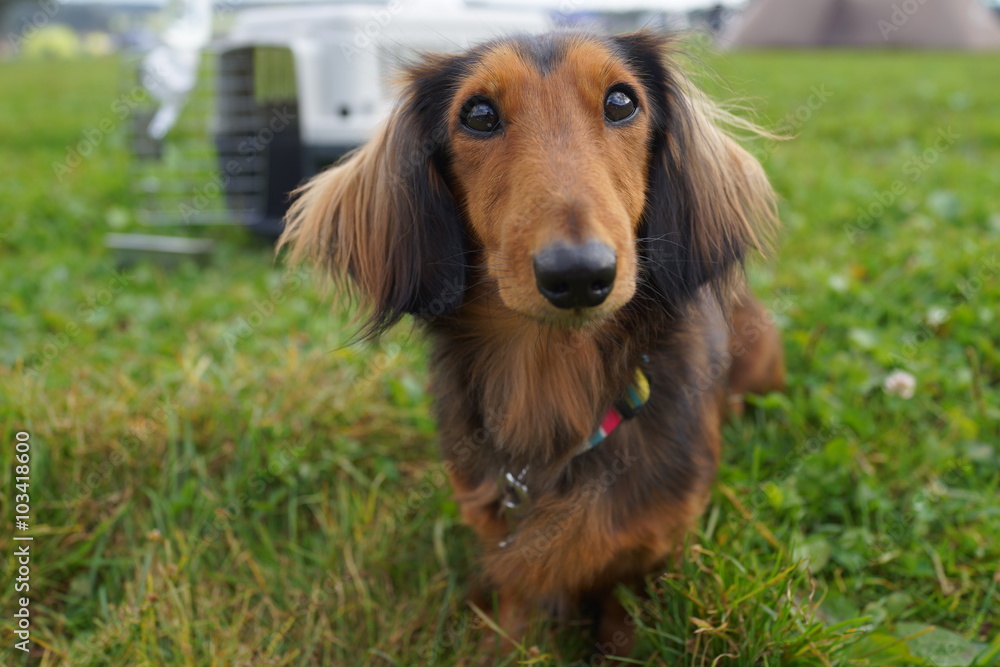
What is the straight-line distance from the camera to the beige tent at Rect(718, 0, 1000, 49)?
17.6 meters

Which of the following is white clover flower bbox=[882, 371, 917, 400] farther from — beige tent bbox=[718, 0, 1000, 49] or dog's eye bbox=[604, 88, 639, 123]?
beige tent bbox=[718, 0, 1000, 49]

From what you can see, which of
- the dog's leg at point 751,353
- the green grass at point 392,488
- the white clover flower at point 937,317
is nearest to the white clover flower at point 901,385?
the green grass at point 392,488

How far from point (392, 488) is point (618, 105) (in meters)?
1.60

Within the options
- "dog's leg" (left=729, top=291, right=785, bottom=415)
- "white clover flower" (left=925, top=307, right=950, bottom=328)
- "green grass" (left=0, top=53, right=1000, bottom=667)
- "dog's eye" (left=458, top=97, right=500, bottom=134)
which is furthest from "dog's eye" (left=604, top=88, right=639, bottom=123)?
"white clover flower" (left=925, top=307, right=950, bottom=328)

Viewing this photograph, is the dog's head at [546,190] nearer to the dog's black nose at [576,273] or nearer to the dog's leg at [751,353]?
the dog's black nose at [576,273]

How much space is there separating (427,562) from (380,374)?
99 cm

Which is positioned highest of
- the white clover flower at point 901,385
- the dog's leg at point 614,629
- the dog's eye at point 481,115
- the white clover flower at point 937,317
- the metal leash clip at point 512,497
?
the dog's eye at point 481,115

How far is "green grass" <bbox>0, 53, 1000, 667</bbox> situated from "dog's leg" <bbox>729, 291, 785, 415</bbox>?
12 cm

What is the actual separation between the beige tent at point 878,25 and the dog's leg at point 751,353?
16674mm

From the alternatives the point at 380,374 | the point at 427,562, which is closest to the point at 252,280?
the point at 380,374

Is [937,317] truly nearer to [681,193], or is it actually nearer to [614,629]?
[681,193]

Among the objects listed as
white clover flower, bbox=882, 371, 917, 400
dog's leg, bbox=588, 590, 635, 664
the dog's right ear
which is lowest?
dog's leg, bbox=588, 590, 635, 664

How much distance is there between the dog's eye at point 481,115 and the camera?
179 cm

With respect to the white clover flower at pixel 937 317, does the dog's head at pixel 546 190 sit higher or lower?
higher
